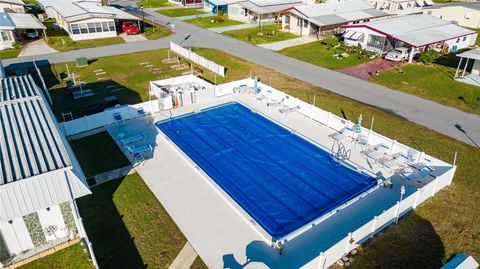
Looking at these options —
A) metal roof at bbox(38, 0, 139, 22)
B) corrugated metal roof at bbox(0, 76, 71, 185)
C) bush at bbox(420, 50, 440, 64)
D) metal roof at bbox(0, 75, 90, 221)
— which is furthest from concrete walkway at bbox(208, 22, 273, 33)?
metal roof at bbox(0, 75, 90, 221)

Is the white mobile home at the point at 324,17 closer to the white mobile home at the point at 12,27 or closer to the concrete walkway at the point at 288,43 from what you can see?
the concrete walkway at the point at 288,43

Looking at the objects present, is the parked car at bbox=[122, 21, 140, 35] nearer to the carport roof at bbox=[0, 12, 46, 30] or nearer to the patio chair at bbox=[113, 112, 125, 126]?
the carport roof at bbox=[0, 12, 46, 30]

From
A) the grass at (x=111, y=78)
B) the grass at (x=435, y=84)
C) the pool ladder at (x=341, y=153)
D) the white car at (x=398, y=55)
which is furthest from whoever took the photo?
the white car at (x=398, y=55)

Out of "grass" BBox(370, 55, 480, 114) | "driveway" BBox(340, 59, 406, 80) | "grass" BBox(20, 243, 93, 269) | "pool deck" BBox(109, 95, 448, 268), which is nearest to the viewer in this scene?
"grass" BBox(20, 243, 93, 269)

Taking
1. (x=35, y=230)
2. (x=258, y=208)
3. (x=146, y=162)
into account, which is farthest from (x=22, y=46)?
(x=258, y=208)

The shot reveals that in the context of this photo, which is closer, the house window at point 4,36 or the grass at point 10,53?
the grass at point 10,53

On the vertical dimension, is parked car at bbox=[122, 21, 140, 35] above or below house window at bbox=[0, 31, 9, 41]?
below

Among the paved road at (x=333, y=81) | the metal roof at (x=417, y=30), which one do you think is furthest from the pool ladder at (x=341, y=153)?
the metal roof at (x=417, y=30)
